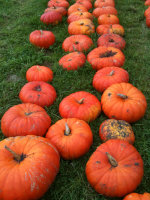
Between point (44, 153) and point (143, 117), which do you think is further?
point (143, 117)

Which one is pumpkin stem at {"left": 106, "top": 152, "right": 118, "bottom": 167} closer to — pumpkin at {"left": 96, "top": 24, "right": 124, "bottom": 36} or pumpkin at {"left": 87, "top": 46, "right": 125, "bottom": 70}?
pumpkin at {"left": 87, "top": 46, "right": 125, "bottom": 70}

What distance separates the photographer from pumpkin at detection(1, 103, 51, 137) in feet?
10.7

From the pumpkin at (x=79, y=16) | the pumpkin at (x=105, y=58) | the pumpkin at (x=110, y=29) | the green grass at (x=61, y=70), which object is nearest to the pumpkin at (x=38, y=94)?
the green grass at (x=61, y=70)

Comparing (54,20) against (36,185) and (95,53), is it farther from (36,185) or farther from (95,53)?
(36,185)

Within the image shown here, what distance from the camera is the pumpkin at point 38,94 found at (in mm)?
3869

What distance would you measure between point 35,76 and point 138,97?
219cm

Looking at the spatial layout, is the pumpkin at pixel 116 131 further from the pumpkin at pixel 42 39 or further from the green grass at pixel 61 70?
the pumpkin at pixel 42 39

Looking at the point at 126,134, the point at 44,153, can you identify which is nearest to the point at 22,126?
the point at 44,153

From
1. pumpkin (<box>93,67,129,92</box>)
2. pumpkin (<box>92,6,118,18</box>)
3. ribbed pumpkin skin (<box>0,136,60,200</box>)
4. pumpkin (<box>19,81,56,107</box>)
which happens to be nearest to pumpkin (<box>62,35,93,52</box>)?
pumpkin (<box>93,67,129,92</box>)

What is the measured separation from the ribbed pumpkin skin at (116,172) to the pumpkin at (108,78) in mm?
1610

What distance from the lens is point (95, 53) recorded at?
16.0ft

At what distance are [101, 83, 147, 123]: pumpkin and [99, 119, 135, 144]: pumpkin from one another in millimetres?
326

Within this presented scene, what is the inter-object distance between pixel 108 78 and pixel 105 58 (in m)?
0.73

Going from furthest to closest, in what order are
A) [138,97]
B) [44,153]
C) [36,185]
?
[138,97], [44,153], [36,185]
